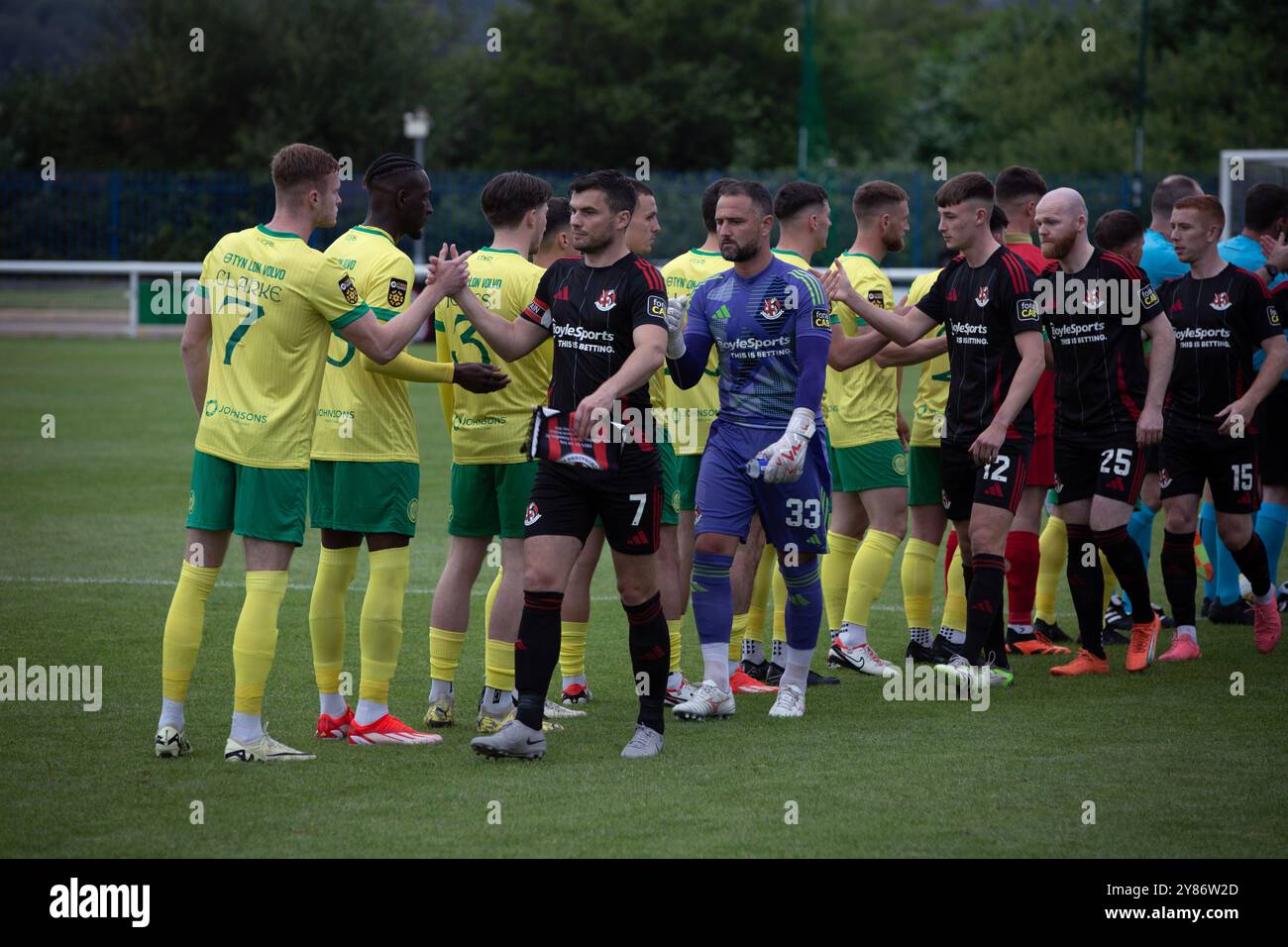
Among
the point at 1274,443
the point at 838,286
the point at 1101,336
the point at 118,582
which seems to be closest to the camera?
the point at 838,286

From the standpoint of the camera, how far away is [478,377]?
6395 mm

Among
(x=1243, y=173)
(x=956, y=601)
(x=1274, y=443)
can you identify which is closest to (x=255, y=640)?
(x=956, y=601)

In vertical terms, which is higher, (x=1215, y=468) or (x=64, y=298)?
(x=64, y=298)

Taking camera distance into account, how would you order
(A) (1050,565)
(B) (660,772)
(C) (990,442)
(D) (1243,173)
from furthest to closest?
1. (D) (1243,173)
2. (A) (1050,565)
3. (C) (990,442)
4. (B) (660,772)

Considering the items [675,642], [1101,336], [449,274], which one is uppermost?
[449,274]

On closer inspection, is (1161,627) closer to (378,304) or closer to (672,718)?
(672,718)

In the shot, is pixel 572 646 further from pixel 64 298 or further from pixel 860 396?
pixel 64 298

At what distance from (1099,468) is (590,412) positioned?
131 inches

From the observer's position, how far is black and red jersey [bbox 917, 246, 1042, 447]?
754 cm

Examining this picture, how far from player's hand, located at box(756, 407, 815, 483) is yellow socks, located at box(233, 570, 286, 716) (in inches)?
80.6

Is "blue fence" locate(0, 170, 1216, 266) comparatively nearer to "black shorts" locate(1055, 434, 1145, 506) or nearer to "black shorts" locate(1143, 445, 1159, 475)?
"black shorts" locate(1143, 445, 1159, 475)

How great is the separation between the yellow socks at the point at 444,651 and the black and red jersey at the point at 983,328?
276 centimetres
